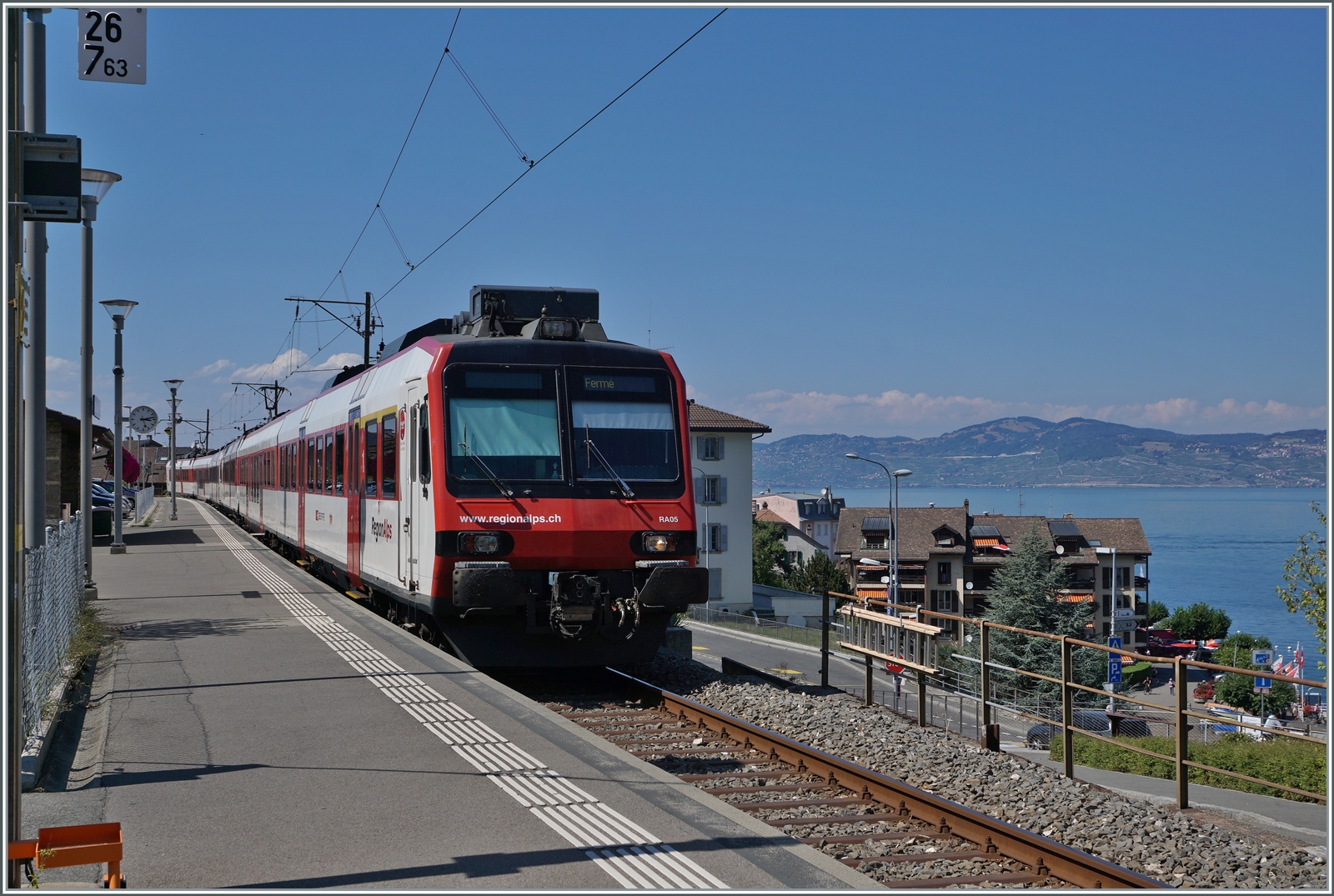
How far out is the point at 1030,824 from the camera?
721 centimetres

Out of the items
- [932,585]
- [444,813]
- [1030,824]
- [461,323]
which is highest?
[461,323]

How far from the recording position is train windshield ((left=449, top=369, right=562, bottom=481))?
35.1ft

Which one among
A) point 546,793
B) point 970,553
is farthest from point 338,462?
point 970,553

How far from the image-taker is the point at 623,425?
11.1m

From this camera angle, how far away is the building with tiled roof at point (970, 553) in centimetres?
9069

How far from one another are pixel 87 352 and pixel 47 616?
12616 millimetres

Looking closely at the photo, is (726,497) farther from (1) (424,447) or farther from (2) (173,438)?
(1) (424,447)

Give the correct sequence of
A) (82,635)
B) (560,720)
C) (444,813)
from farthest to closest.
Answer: (82,635)
(560,720)
(444,813)

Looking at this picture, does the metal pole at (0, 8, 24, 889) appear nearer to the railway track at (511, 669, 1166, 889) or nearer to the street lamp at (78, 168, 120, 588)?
the railway track at (511, 669, 1166, 889)

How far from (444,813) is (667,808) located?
3.77 ft

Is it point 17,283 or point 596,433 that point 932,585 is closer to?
point 596,433

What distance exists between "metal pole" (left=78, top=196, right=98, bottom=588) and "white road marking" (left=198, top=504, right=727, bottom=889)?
8.37 meters

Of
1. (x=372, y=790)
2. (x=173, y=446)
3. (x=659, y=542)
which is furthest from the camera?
(x=173, y=446)

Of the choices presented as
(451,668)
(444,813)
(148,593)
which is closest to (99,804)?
(444,813)
